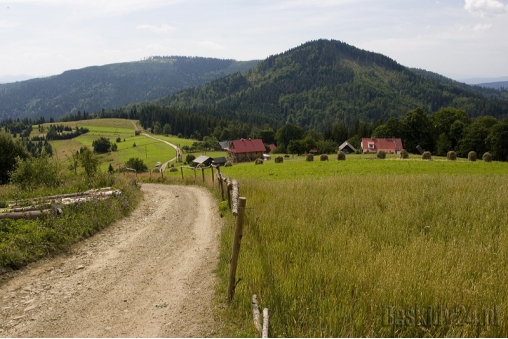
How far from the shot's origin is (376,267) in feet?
22.2

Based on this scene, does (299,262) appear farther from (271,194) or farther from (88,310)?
(271,194)

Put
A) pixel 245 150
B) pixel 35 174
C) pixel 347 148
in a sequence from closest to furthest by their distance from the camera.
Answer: pixel 35 174
pixel 245 150
pixel 347 148

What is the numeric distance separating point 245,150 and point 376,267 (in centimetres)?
8825

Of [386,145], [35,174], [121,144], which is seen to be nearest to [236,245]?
[35,174]

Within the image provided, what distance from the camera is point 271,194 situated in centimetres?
1588

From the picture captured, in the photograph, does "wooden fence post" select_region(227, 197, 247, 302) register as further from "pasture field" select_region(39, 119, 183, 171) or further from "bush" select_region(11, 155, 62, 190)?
"pasture field" select_region(39, 119, 183, 171)

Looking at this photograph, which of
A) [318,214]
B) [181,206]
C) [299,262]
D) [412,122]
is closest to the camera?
[299,262]

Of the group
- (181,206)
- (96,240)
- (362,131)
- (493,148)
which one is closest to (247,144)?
(362,131)

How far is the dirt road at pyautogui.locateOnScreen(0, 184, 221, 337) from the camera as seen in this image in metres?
6.25

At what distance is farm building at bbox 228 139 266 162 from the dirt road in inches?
3210

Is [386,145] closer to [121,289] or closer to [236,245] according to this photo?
[236,245]

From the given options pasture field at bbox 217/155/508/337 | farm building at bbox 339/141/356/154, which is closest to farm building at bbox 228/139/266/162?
farm building at bbox 339/141/356/154

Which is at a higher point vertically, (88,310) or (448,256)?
(448,256)

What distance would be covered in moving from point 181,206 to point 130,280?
387 inches
